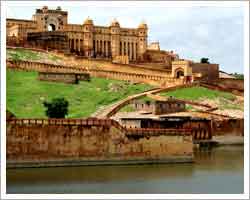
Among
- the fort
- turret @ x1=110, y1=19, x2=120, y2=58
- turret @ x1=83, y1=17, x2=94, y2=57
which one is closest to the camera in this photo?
the fort

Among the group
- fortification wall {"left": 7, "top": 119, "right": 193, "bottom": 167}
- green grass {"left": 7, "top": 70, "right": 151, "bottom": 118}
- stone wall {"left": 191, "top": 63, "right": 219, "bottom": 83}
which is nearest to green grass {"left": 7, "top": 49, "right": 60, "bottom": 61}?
green grass {"left": 7, "top": 70, "right": 151, "bottom": 118}

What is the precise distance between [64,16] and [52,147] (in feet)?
97.9

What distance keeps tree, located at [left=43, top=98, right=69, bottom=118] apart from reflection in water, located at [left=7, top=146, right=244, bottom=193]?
9655 millimetres

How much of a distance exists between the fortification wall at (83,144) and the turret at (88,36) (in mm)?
26714

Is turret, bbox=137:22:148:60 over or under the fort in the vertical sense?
over

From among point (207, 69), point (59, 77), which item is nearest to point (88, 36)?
point (207, 69)

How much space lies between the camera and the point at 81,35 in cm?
5316

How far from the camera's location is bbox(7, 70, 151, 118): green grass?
37.3 m

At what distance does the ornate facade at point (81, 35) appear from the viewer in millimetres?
50781

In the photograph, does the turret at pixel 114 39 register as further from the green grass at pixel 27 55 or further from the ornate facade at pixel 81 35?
the green grass at pixel 27 55

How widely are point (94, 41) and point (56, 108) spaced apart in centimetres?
1832

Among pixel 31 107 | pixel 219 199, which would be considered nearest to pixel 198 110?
pixel 31 107

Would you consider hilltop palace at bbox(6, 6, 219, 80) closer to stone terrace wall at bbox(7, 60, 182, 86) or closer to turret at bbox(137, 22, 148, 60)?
turret at bbox(137, 22, 148, 60)

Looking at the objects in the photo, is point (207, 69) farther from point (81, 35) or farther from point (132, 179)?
point (132, 179)
